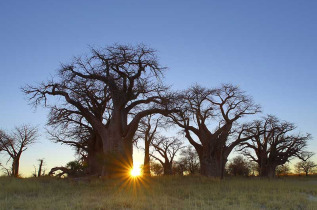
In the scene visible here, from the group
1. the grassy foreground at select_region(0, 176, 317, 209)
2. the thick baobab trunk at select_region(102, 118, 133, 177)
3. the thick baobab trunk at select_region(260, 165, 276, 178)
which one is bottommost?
the grassy foreground at select_region(0, 176, 317, 209)

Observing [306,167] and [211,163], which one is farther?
[306,167]

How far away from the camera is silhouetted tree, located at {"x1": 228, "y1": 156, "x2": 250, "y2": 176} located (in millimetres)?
35750

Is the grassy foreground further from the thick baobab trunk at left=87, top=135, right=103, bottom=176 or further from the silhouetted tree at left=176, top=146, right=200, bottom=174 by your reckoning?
the silhouetted tree at left=176, top=146, right=200, bottom=174

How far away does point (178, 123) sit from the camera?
865 inches

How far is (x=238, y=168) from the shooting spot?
36.2 meters

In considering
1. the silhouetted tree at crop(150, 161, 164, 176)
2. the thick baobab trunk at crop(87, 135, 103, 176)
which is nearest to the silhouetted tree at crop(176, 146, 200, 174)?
the silhouetted tree at crop(150, 161, 164, 176)

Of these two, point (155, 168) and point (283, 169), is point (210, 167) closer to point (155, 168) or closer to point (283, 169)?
point (155, 168)

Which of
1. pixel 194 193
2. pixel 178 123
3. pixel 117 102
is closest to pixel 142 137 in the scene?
pixel 178 123

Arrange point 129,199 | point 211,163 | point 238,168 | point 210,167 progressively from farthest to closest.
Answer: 1. point 238,168
2. point 211,163
3. point 210,167
4. point 129,199

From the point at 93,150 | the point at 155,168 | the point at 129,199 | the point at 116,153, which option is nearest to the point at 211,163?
the point at 93,150

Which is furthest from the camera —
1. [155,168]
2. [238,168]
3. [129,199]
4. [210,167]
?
[155,168]

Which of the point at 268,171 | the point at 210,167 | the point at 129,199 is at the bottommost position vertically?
the point at 129,199

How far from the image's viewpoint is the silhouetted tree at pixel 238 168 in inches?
1407

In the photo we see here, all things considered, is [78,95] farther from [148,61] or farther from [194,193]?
[194,193]
